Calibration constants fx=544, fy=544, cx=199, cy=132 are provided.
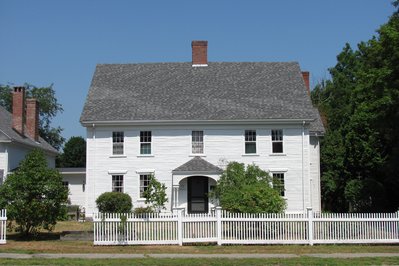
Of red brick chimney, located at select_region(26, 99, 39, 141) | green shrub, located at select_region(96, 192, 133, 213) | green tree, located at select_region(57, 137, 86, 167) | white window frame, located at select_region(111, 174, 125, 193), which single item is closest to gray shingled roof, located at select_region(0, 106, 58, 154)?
red brick chimney, located at select_region(26, 99, 39, 141)

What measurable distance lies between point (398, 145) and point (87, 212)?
18.1 meters

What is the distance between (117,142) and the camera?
106 feet

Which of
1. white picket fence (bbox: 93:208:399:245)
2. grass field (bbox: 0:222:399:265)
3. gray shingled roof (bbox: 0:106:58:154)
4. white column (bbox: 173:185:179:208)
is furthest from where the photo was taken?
gray shingled roof (bbox: 0:106:58:154)

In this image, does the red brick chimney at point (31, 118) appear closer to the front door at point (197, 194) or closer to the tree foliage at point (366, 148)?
the front door at point (197, 194)

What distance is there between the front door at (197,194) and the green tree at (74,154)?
4046cm

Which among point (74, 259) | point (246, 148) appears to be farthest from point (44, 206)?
point (246, 148)

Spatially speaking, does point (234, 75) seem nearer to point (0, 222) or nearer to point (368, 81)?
point (368, 81)

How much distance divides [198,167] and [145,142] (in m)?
3.77

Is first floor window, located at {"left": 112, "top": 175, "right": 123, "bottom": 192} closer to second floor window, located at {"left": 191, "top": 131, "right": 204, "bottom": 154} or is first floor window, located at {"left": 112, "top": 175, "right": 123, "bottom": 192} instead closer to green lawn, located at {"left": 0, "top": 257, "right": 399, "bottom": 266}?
second floor window, located at {"left": 191, "top": 131, "right": 204, "bottom": 154}

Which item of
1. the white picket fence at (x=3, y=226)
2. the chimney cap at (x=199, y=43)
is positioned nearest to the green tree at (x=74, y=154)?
the chimney cap at (x=199, y=43)

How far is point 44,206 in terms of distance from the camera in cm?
2291

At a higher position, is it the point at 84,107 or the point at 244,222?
the point at 84,107

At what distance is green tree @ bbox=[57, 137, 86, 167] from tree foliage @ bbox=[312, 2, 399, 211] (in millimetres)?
37075

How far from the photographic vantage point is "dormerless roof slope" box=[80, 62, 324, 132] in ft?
106
